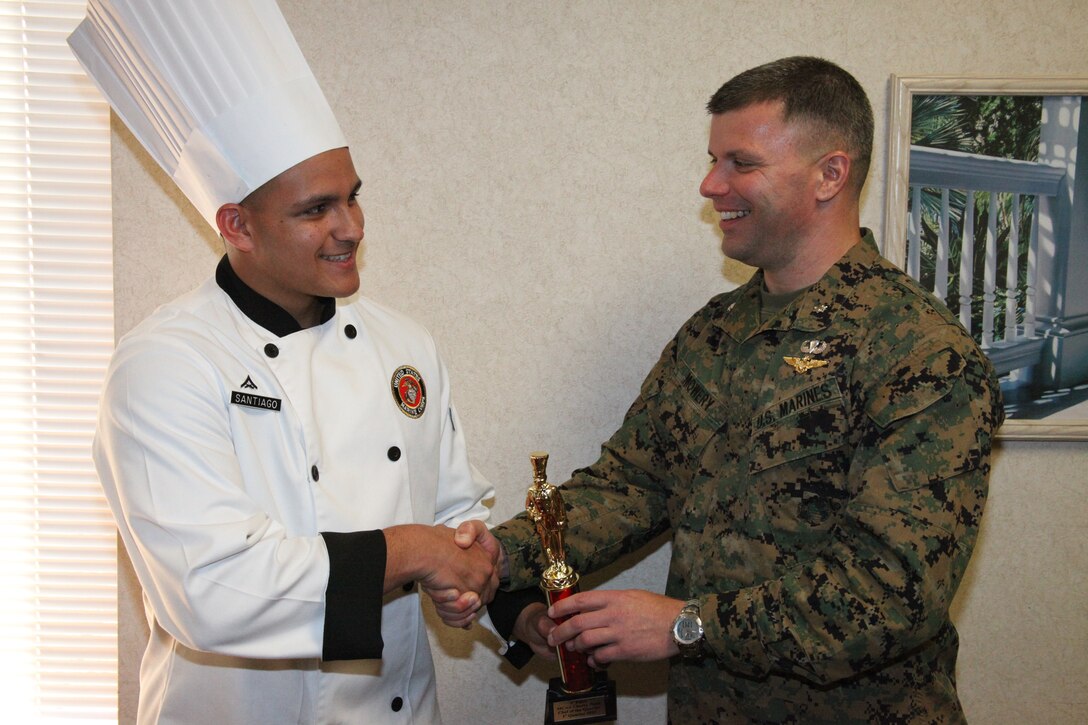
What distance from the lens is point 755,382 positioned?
205 centimetres

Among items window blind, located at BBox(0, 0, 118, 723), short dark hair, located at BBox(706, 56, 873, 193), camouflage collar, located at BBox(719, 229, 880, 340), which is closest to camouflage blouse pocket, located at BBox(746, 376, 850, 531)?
camouflage collar, located at BBox(719, 229, 880, 340)

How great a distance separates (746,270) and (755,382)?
2.19ft

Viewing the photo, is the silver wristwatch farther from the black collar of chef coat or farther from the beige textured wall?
the black collar of chef coat

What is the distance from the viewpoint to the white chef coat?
1.65 metres

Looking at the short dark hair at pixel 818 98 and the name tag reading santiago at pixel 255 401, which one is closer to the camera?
the name tag reading santiago at pixel 255 401

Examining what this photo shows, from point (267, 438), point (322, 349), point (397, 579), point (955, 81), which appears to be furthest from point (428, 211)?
point (955, 81)

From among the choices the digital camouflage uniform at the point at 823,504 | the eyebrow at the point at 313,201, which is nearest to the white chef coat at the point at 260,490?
the eyebrow at the point at 313,201

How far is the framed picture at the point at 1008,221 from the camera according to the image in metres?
2.46

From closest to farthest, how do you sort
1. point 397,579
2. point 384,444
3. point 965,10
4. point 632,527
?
point 397,579 → point 384,444 → point 632,527 → point 965,10

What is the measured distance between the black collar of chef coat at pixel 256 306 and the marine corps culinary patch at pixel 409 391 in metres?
0.25

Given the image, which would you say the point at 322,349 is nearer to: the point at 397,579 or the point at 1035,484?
the point at 397,579

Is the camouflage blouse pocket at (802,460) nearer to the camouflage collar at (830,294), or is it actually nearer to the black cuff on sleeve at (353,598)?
the camouflage collar at (830,294)

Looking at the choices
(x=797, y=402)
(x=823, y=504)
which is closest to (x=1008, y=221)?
(x=797, y=402)

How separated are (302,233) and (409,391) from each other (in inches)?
16.8
